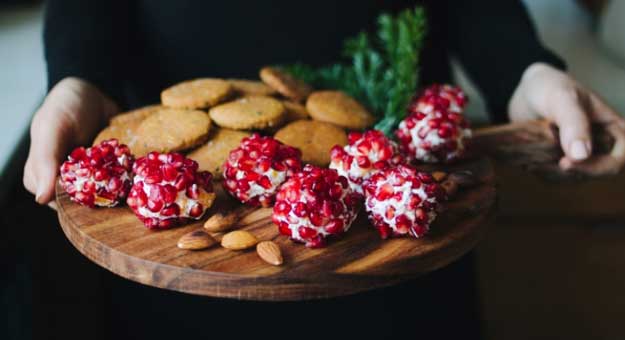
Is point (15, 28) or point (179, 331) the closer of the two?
point (179, 331)

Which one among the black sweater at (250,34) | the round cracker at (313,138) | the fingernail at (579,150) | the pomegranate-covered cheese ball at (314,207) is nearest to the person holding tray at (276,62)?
the black sweater at (250,34)

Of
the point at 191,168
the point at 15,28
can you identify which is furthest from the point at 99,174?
the point at 15,28

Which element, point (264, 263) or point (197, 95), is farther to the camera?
point (197, 95)

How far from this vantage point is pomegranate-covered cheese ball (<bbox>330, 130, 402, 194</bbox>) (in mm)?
781

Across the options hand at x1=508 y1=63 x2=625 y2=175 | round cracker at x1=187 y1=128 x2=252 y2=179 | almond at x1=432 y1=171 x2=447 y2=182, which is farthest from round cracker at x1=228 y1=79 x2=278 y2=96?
hand at x1=508 y1=63 x2=625 y2=175

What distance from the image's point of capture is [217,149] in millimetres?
858

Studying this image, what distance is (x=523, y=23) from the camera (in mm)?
1256

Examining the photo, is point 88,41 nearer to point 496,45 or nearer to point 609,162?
point 496,45

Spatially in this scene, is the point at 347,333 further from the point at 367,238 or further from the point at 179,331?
the point at 367,238

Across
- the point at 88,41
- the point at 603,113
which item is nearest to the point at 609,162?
the point at 603,113

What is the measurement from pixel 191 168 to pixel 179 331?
0.64 metres

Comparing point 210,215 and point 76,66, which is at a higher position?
point 76,66

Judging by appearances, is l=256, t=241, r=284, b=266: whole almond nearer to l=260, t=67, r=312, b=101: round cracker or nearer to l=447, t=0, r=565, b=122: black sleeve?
l=260, t=67, r=312, b=101: round cracker

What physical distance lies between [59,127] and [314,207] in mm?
463
